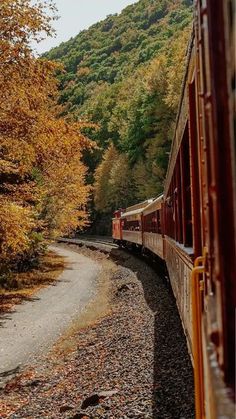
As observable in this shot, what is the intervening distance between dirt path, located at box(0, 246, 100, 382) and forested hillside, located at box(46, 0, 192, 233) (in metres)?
6.93

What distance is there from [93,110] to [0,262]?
208 ft

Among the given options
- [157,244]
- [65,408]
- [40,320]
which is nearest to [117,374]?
[65,408]

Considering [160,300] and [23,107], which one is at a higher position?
[23,107]

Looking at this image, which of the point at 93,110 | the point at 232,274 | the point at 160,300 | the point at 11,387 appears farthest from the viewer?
the point at 93,110

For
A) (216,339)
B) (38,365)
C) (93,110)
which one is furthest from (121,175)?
(216,339)

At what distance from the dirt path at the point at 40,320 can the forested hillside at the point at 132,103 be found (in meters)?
6.93

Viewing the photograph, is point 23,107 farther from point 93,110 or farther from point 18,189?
point 93,110

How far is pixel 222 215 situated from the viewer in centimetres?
157

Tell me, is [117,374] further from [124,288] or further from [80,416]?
[124,288]

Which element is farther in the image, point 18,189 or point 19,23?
point 18,189

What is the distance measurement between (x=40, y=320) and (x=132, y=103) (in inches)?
1783

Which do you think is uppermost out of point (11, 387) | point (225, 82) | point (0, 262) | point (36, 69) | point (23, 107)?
point (36, 69)

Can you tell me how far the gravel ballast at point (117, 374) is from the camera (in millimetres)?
7121

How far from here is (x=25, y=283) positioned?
24281mm
